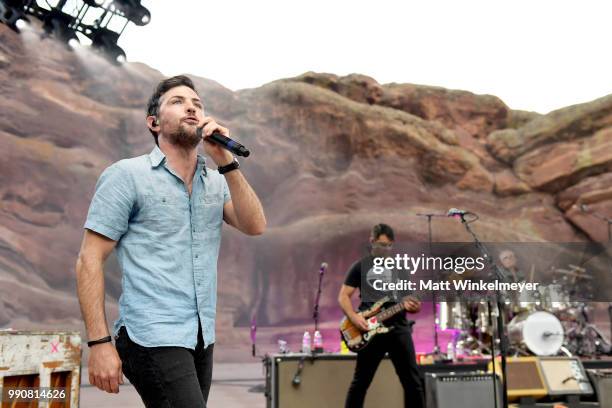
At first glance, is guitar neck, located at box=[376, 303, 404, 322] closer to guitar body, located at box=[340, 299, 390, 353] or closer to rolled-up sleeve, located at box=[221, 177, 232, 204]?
guitar body, located at box=[340, 299, 390, 353]

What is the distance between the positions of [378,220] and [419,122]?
9.90ft

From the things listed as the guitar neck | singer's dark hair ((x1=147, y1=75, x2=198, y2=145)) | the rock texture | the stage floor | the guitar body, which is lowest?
the stage floor

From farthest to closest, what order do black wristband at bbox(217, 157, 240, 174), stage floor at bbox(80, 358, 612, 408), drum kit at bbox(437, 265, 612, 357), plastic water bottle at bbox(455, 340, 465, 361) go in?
drum kit at bbox(437, 265, 612, 357) → plastic water bottle at bbox(455, 340, 465, 361) → stage floor at bbox(80, 358, 612, 408) → black wristband at bbox(217, 157, 240, 174)

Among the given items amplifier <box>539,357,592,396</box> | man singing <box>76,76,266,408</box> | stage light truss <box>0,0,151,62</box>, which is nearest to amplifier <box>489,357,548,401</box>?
amplifier <box>539,357,592,396</box>

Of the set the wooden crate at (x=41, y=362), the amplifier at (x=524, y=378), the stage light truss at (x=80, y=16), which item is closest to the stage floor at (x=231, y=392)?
the amplifier at (x=524, y=378)

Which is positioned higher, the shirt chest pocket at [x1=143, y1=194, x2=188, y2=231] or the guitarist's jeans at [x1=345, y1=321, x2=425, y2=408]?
the shirt chest pocket at [x1=143, y1=194, x2=188, y2=231]

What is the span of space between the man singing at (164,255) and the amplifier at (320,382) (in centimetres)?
300

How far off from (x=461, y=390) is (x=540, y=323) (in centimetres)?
223

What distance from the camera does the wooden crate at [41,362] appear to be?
1997 millimetres

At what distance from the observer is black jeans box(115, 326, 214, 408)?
1521 millimetres

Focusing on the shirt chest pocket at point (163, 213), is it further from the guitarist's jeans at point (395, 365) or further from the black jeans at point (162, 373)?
the guitarist's jeans at point (395, 365)

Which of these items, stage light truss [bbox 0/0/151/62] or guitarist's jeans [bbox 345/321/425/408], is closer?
guitarist's jeans [bbox 345/321/425/408]

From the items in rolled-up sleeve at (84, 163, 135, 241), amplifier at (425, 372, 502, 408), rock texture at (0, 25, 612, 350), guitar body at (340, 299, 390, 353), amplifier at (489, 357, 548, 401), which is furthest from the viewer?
rock texture at (0, 25, 612, 350)

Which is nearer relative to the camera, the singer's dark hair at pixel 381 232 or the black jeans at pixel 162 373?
the black jeans at pixel 162 373
